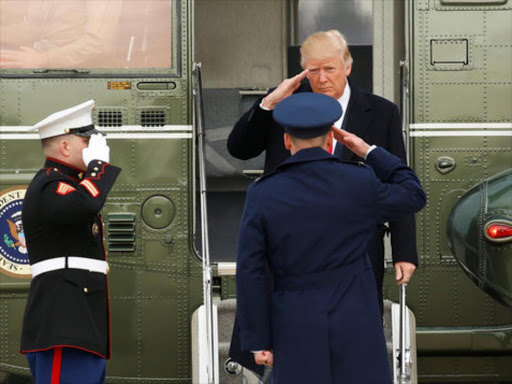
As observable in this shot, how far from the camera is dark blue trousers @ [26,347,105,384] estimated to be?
15.7 feet

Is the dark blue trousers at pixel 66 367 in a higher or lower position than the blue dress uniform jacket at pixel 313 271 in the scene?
lower

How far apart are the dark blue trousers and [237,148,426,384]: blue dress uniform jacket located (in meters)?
1.00

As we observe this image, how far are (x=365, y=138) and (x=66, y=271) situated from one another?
4.97 feet

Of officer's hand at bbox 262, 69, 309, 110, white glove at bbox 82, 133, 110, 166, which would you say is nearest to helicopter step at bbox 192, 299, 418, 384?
white glove at bbox 82, 133, 110, 166

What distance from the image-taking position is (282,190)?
414 centimetres

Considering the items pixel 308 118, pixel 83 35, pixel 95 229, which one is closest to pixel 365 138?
Result: pixel 308 118

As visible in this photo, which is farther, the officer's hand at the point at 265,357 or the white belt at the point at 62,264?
the white belt at the point at 62,264

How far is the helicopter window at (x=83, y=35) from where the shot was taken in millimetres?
6848

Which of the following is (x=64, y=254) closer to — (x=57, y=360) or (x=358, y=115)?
(x=57, y=360)

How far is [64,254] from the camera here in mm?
4867

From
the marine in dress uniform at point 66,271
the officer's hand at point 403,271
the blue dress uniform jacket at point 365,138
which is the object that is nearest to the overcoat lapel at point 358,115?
the blue dress uniform jacket at point 365,138

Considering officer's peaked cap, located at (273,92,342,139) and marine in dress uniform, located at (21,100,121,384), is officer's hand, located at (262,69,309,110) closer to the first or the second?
officer's peaked cap, located at (273,92,342,139)

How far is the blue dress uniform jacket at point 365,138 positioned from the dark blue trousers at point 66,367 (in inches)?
46.4

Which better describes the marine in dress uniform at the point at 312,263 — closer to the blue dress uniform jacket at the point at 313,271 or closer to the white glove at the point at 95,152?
the blue dress uniform jacket at the point at 313,271
